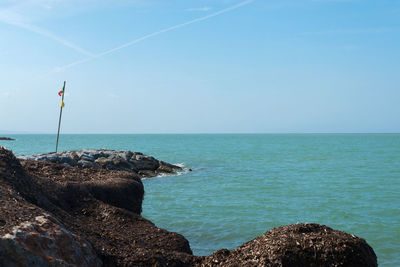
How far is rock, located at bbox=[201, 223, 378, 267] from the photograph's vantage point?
5.18 metres

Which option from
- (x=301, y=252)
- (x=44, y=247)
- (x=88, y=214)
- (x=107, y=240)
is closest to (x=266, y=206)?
(x=88, y=214)

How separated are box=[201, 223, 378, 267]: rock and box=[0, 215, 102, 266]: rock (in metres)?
1.77

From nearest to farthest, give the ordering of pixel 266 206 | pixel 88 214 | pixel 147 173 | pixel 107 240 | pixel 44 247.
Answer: pixel 44 247 < pixel 107 240 < pixel 88 214 < pixel 266 206 < pixel 147 173

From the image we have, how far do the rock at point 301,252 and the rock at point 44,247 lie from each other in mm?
1766

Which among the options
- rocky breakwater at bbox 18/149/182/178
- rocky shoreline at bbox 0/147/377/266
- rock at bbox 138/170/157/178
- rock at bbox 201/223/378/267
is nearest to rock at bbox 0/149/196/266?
rocky shoreline at bbox 0/147/377/266

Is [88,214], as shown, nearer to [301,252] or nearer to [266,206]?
[301,252]

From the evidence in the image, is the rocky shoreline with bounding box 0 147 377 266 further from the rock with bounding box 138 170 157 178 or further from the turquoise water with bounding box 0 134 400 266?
the rock with bounding box 138 170 157 178

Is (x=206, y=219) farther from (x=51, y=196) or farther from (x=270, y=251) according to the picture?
(x=270, y=251)

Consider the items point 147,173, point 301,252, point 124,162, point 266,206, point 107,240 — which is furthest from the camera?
point 147,173

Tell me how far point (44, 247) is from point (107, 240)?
1758 mm

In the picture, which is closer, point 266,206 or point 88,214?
point 88,214

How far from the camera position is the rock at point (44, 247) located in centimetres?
429

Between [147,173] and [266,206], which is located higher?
[266,206]

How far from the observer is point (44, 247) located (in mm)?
4637
